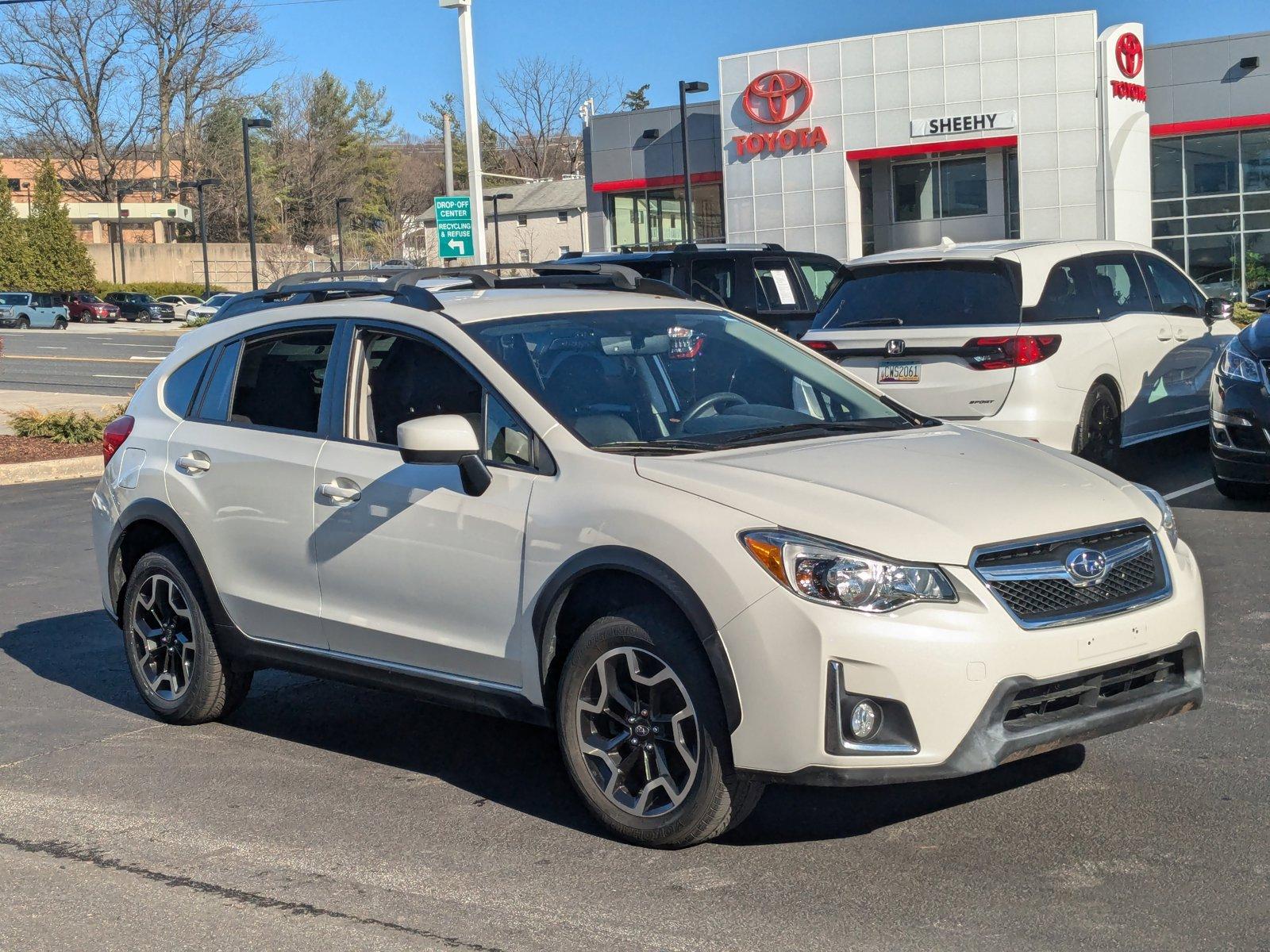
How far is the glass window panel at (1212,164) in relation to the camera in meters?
40.8

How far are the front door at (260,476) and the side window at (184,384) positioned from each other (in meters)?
0.09

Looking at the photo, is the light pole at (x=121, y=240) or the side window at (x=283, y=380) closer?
the side window at (x=283, y=380)

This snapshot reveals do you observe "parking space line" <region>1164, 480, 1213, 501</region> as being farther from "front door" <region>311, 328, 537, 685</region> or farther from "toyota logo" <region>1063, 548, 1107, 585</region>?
"front door" <region>311, 328, 537, 685</region>

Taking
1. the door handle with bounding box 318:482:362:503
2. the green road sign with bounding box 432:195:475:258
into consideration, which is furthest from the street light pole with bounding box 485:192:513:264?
the door handle with bounding box 318:482:362:503

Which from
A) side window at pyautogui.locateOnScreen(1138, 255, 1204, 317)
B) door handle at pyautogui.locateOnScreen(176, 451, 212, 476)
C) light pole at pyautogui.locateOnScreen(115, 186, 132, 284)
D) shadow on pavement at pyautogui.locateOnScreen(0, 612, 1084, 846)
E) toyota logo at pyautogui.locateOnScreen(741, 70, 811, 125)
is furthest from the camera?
light pole at pyautogui.locateOnScreen(115, 186, 132, 284)

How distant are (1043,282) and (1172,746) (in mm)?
5767

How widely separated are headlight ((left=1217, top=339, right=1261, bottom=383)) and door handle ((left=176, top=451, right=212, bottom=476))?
22.5ft

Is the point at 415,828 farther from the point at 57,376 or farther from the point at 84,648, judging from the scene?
the point at 57,376

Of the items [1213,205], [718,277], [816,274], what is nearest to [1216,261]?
[1213,205]

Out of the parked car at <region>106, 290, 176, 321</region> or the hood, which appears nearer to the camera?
the hood

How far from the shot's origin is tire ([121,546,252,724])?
20.5 ft

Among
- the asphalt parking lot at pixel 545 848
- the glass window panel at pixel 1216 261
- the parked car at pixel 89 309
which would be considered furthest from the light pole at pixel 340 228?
the asphalt parking lot at pixel 545 848

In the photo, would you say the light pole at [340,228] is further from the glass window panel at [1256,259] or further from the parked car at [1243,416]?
the parked car at [1243,416]

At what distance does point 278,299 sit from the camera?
6.77 meters
